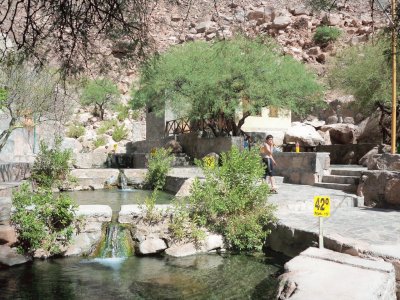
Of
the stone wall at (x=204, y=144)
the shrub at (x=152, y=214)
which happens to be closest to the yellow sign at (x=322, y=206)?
the shrub at (x=152, y=214)

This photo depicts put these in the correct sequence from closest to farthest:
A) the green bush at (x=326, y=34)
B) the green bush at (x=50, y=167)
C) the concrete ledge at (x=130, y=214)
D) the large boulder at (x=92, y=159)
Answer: the concrete ledge at (x=130, y=214) < the green bush at (x=50, y=167) < the large boulder at (x=92, y=159) < the green bush at (x=326, y=34)

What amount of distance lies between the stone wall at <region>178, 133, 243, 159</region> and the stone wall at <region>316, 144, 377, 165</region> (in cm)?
667

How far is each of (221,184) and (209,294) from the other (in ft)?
9.83

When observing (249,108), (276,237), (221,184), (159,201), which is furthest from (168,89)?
(276,237)

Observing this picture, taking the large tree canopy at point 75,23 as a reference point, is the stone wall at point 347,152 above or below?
below

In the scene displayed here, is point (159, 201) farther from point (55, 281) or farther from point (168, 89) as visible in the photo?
point (168, 89)

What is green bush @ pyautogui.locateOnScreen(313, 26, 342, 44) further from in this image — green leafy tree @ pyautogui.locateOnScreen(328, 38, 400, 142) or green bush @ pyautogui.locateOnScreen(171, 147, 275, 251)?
green bush @ pyautogui.locateOnScreen(171, 147, 275, 251)

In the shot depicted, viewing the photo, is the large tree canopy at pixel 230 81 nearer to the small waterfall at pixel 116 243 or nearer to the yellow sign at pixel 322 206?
the small waterfall at pixel 116 243

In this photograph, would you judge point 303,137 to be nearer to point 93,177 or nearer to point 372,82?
point 372,82

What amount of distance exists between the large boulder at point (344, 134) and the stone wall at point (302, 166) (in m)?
12.3

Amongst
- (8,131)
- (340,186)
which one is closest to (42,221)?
(8,131)

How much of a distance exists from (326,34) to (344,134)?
2433 centimetres

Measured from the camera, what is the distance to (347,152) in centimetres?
2205

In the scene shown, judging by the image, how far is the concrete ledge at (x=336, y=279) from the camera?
11.9ft
